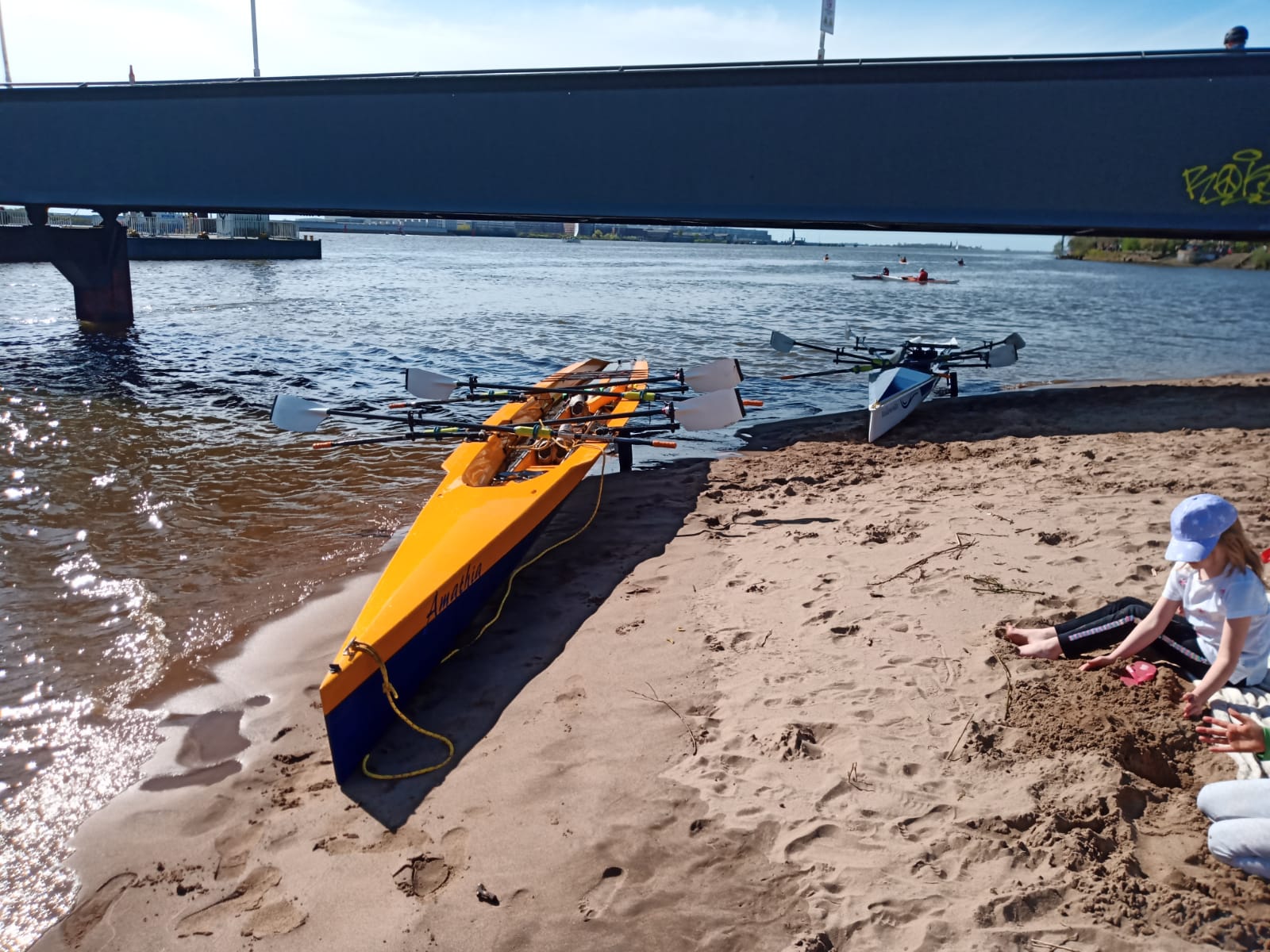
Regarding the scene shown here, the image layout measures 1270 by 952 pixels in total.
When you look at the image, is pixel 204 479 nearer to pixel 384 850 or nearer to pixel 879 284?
pixel 384 850

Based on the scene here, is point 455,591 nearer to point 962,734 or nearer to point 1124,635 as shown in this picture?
point 962,734

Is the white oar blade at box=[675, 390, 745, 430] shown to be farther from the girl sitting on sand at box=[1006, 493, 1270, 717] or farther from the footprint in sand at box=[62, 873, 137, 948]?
the footprint in sand at box=[62, 873, 137, 948]

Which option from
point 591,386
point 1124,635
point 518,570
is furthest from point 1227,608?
point 591,386

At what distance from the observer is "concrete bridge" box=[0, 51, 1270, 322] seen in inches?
481

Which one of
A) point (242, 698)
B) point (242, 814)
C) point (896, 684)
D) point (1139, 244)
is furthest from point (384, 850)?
point (1139, 244)

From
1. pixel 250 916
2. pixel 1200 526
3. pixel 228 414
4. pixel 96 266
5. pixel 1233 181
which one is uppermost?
pixel 1233 181

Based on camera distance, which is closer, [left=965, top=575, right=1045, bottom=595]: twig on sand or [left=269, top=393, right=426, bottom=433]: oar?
[left=965, top=575, right=1045, bottom=595]: twig on sand

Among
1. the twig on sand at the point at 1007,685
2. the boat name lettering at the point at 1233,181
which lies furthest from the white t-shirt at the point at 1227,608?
the boat name lettering at the point at 1233,181

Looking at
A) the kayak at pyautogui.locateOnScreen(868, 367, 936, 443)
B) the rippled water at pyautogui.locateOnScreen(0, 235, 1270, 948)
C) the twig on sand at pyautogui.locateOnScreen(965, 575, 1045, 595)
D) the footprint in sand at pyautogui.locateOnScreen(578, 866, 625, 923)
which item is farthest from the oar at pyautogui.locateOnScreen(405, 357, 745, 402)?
the footprint in sand at pyautogui.locateOnScreen(578, 866, 625, 923)

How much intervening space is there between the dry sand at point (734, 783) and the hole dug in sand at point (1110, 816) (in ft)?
0.03

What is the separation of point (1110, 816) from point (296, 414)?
8.06m

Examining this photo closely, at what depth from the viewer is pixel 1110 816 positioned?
3170 mm

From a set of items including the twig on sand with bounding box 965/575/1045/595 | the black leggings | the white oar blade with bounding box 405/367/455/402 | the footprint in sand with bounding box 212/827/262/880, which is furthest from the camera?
the white oar blade with bounding box 405/367/455/402

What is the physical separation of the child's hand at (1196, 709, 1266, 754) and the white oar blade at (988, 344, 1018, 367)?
11.5 m
